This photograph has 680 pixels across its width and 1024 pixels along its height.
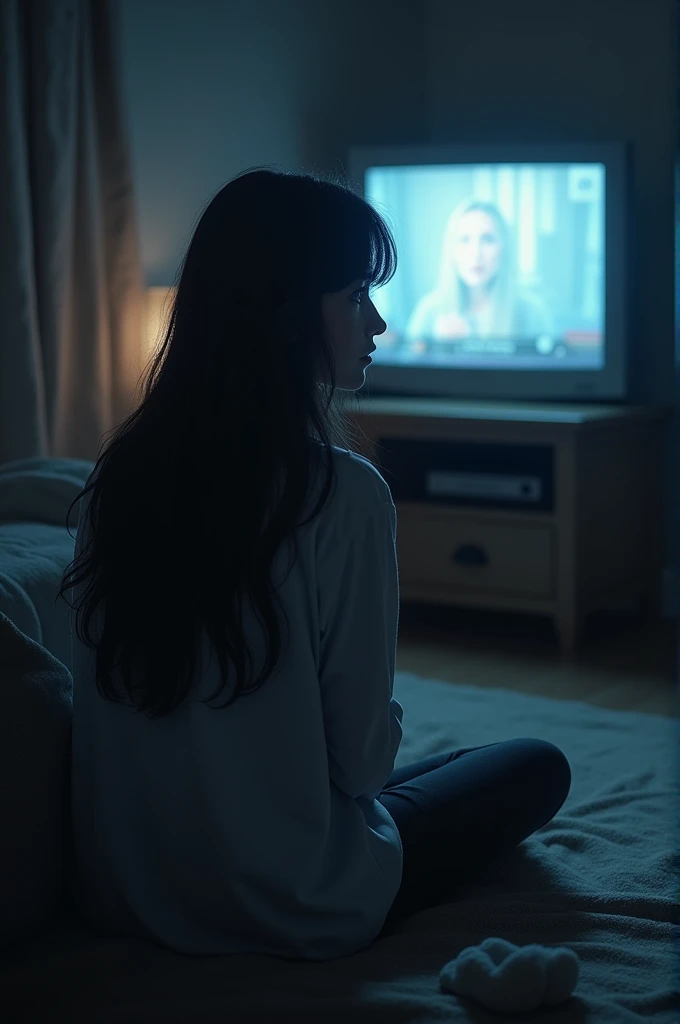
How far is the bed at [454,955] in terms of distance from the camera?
1213 millimetres

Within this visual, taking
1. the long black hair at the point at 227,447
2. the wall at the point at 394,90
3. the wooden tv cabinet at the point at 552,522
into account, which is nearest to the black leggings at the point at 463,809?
the long black hair at the point at 227,447

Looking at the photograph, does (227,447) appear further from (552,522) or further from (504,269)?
(504,269)

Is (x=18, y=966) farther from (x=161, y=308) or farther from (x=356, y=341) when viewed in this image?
(x=161, y=308)

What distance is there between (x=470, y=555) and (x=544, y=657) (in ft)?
1.28

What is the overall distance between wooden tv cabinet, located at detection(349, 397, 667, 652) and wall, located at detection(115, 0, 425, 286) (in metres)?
0.88

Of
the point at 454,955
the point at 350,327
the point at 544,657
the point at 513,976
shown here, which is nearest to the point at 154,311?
the point at 544,657

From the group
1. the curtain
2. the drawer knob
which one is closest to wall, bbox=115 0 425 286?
the curtain

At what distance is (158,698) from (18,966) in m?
0.37

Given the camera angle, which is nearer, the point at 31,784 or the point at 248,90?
the point at 31,784

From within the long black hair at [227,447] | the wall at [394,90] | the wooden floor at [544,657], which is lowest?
the wooden floor at [544,657]

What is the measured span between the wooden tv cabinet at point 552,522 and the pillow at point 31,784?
1995 millimetres

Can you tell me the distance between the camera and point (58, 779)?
135 cm

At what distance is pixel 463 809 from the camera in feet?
4.82

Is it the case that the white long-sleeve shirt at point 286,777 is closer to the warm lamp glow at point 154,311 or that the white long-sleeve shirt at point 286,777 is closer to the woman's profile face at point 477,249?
the warm lamp glow at point 154,311
